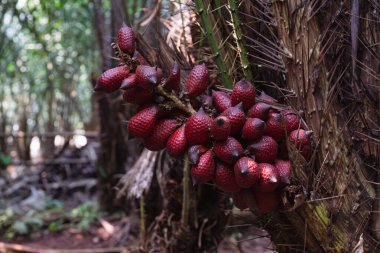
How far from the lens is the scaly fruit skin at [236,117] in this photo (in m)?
1.39

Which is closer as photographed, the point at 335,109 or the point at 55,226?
the point at 335,109

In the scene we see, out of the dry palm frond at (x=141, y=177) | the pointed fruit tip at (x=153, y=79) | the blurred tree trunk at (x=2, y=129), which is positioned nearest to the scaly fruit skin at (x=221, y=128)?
the pointed fruit tip at (x=153, y=79)

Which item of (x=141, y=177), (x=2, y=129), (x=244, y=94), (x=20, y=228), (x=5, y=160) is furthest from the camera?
(x=2, y=129)

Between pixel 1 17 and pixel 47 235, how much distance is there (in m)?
2.61

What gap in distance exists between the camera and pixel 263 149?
1376 millimetres

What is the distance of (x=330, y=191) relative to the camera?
1.46m

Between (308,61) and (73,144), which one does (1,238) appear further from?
(308,61)

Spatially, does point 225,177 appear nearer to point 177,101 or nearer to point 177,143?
point 177,143

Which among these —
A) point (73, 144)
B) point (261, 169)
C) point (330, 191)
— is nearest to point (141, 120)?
point (261, 169)

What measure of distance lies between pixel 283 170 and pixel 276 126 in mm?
136

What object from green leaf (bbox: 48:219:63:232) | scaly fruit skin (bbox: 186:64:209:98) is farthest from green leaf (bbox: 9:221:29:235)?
scaly fruit skin (bbox: 186:64:209:98)

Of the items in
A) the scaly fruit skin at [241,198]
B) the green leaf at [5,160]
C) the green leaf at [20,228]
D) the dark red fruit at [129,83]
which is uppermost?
the dark red fruit at [129,83]

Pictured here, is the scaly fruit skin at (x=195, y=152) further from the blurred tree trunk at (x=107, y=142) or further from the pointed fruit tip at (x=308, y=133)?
the blurred tree trunk at (x=107, y=142)

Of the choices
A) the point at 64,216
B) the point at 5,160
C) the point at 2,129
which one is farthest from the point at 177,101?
the point at 2,129
